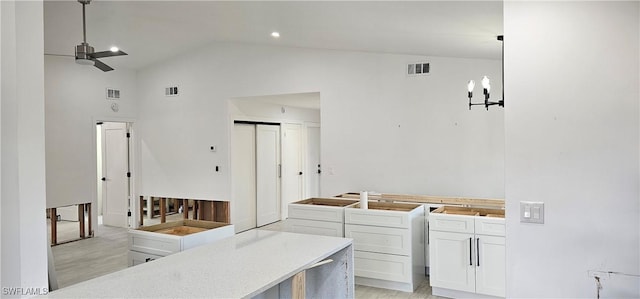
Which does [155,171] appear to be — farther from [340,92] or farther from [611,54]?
[611,54]

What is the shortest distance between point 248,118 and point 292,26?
9.01 ft

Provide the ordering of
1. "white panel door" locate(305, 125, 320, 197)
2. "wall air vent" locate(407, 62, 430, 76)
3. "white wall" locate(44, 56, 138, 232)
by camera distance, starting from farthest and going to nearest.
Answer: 1. "white panel door" locate(305, 125, 320, 197)
2. "white wall" locate(44, 56, 138, 232)
3. "wall air vent" locate(407, 62, 430, 76)

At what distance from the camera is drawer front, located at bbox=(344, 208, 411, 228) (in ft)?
13.1

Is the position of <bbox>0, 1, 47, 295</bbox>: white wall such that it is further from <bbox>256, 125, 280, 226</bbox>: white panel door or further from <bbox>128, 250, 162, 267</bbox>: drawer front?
<bbox>256, 125, 280, 226</bbox>: white panel door

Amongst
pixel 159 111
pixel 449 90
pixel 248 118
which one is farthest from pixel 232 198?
pixel 449 90

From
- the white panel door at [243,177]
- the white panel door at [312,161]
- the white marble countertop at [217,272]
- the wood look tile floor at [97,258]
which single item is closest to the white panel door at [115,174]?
the wood look tile floor at [97,258]

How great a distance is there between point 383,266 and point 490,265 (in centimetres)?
99

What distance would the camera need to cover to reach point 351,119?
575 centimetres

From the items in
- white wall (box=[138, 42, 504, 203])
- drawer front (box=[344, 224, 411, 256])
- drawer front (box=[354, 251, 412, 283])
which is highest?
white wall (box=[138, 42, 504, 203])

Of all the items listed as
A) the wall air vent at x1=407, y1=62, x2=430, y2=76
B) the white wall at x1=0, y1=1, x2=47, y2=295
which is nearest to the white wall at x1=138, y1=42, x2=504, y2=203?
the wall air vent at x1=407, y1=62, x2=430, y2=76

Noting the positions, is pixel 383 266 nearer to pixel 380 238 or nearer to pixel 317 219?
pixel 380 238

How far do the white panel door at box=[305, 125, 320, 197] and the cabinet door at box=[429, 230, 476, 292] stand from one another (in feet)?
15.5

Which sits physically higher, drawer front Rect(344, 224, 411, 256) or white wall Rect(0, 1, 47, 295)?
white wall Rect(0, 1, 47, 295)

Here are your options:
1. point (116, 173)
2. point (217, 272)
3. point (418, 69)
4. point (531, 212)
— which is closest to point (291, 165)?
point (116, 173)
